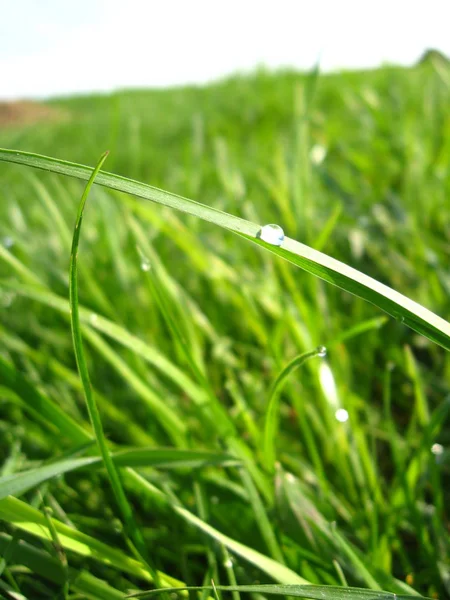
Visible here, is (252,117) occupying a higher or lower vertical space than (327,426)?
higher

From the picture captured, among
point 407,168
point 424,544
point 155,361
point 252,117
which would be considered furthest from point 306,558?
point 252,117

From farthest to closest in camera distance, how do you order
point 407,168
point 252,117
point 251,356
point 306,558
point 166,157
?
point 252,117
point 166,157
point 407,168
point 251,356
point 306,558

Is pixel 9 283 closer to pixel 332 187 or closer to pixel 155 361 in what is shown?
pixel 155 361

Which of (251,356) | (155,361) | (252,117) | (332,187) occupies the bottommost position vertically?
(155,361)

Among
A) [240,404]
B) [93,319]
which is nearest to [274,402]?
[240,404]

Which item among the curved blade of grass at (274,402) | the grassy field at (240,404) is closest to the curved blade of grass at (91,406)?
the grassy field at (240,404)

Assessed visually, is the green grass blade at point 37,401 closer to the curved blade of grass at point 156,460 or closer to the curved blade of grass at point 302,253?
the curved blade of grass at point 156,460

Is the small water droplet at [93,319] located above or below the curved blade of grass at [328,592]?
above
